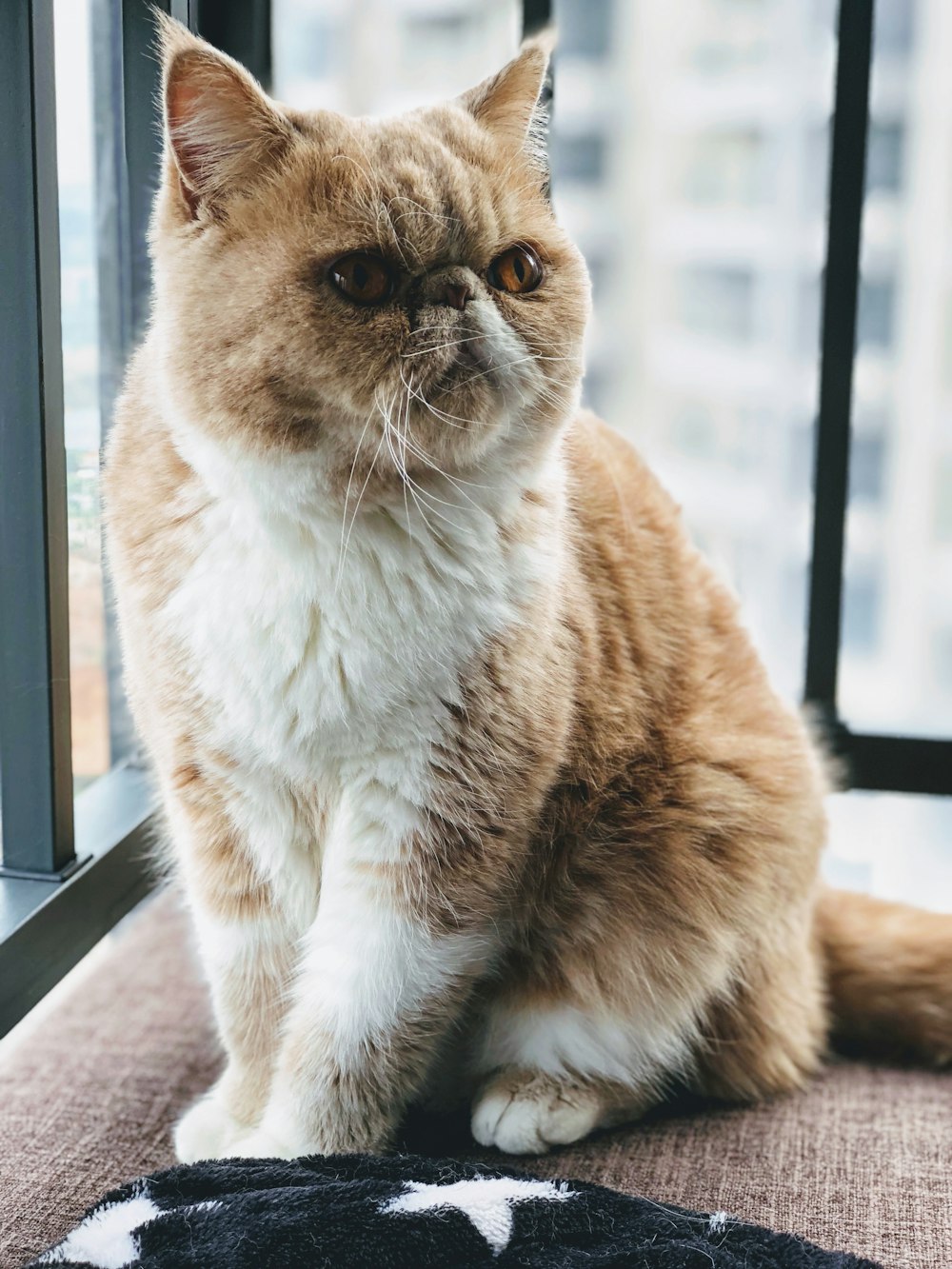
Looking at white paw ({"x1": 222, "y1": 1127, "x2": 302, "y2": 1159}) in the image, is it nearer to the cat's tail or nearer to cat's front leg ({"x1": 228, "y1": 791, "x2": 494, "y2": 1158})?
cat's front leg ({"x1": 228, "y1": 791, "x2": 494, "y2": 1158})

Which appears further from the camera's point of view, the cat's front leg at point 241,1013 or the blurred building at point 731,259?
the blurred building at point 731,259

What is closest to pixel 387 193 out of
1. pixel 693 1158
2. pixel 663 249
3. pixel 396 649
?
pixel 396 649

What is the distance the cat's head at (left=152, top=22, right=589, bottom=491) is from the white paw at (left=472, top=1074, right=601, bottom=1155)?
24.2 inches

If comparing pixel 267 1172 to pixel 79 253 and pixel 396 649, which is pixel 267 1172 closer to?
pixel 396 649

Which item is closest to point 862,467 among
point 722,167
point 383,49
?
point 383,49

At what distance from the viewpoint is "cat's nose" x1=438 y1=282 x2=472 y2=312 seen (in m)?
0.92

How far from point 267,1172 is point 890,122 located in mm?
1678

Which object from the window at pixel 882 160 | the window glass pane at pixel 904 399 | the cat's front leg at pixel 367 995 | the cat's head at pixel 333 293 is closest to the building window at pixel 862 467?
the window glass pane at pixel 904 399

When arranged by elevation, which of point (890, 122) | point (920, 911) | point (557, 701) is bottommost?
point (920, 911)

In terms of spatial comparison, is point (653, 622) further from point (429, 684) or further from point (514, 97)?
point (514, 97)

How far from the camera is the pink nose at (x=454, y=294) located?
3.02 feet

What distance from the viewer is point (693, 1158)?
115cm

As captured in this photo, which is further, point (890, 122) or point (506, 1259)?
point (890, 122)

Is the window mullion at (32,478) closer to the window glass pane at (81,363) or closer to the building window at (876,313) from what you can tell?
the window glass pane at (81,363)
